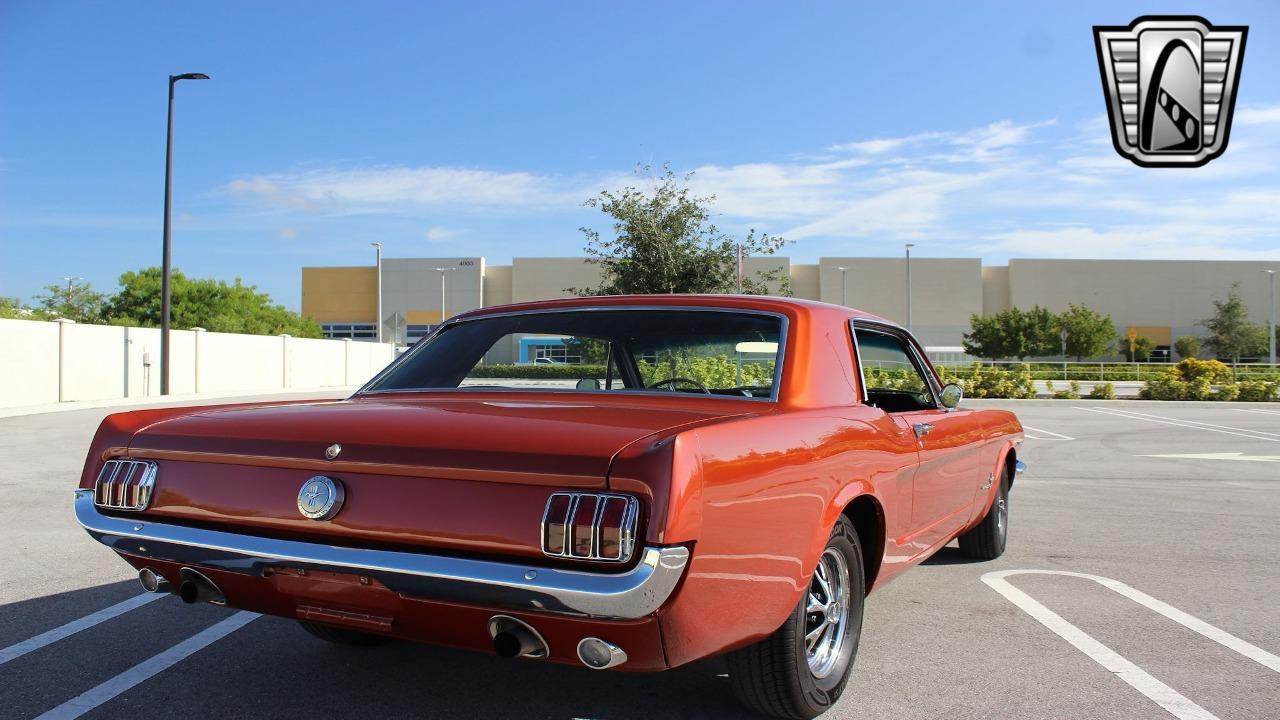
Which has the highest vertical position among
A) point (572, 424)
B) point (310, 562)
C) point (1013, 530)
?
point (572, 424)

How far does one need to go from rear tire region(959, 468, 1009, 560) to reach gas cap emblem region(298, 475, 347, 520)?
4266mm

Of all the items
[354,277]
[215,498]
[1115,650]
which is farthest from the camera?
[354,277]

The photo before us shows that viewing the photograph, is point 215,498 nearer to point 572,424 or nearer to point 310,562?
point 310,562

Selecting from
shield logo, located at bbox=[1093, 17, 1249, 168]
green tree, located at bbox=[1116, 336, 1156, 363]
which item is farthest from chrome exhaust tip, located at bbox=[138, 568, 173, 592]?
green tree, located at bbox=[1116, 336, 1156, 363]

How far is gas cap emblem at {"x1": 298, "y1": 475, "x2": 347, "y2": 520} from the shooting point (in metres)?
2.76

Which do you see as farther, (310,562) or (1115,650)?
(1115,650)

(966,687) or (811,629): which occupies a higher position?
(811,629)

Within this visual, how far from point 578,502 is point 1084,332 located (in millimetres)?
66509

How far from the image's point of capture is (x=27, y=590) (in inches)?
199

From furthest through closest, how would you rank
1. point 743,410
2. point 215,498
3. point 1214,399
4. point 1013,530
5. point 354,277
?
1. point 354,277
2. point 1214,399
3. point 1013,530
4. point 743,410
5. point 215,498

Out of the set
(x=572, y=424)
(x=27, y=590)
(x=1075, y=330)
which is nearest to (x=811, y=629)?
(x=572, y=424)

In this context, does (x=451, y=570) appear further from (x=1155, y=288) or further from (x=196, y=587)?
(x=1155, y=288)

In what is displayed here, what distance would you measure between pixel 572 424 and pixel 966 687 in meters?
1.97

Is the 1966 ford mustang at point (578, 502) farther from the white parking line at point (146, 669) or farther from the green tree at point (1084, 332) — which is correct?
the green tree at point (1084, 332)
